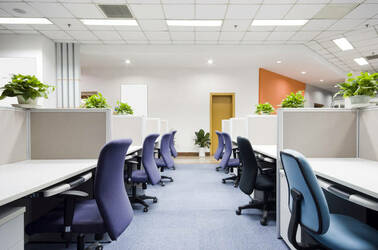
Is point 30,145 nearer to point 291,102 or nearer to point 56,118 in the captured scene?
point 56,118

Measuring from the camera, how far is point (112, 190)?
1112 mm

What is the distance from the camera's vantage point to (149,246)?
1598 millimetres

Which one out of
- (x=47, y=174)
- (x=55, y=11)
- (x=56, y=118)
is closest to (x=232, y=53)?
(x=55, y=11)

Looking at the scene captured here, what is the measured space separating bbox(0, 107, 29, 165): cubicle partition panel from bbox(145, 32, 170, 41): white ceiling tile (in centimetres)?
342

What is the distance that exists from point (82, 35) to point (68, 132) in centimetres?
369

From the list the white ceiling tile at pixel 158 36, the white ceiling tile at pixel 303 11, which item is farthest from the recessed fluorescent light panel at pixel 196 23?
the white ceiling tile at pixel 303 11

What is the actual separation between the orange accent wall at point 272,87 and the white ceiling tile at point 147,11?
389 cm

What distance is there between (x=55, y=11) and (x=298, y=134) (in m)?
4.06

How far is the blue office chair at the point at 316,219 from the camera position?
0.88 metres

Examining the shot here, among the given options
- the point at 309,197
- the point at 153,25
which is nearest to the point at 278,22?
the point at 153,25

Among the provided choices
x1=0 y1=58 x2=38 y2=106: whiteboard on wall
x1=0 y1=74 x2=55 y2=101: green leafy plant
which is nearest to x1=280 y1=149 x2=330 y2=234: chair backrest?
x1=0 y1=74 x2=55 y2=101: green leafy plant

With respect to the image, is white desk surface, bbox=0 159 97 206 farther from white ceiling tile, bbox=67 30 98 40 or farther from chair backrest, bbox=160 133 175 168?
white ceiling tile, bbox=67 30 98 40

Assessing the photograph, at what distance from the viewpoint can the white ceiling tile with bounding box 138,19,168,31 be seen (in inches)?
158

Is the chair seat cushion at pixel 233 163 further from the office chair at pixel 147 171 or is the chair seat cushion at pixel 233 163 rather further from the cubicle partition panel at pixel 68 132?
the cubicle partition panel at pixel 68 132
